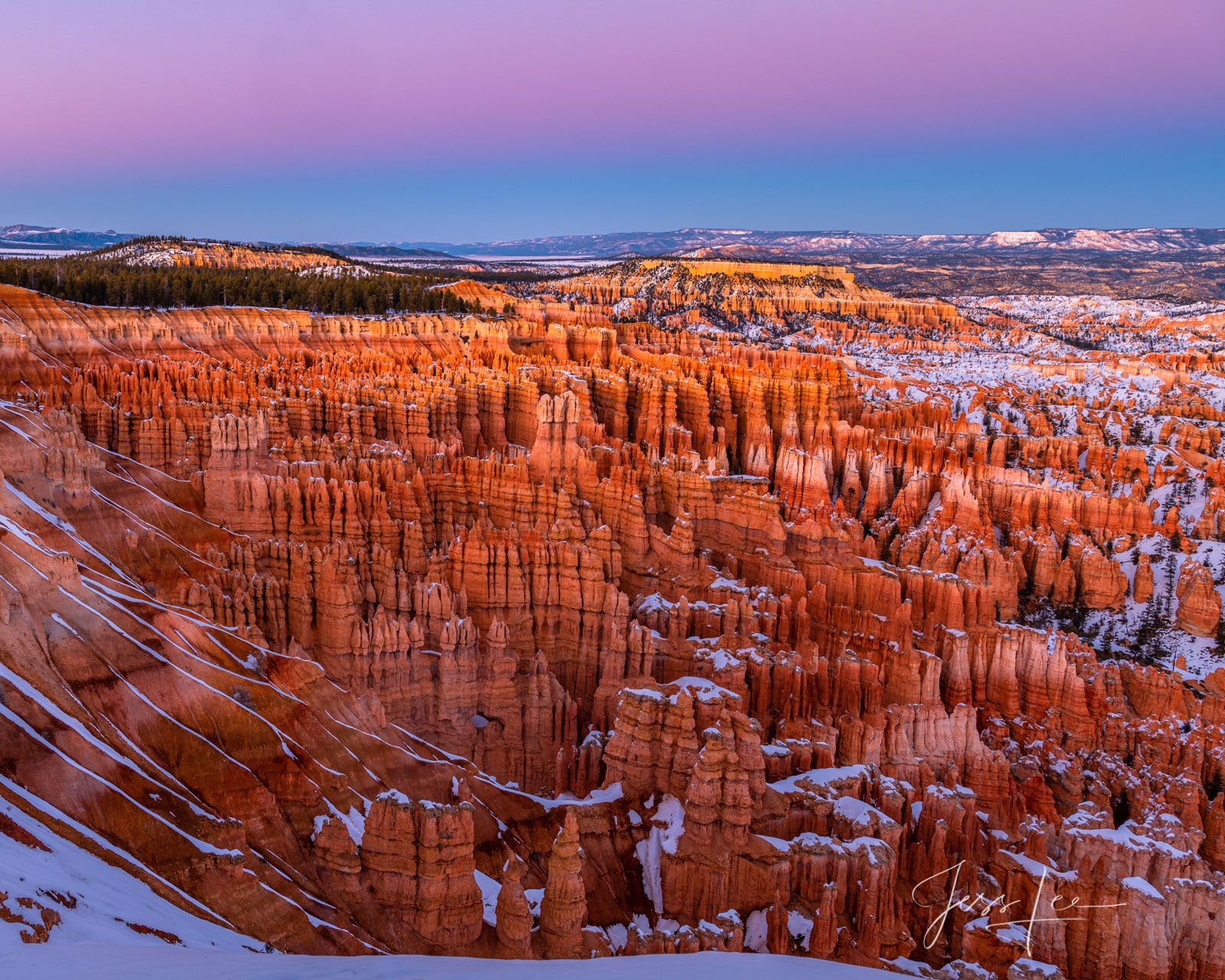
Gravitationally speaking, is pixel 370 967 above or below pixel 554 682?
above

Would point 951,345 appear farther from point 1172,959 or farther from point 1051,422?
point 1172,959

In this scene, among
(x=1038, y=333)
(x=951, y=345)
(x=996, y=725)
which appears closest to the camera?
(x=996, y=725)

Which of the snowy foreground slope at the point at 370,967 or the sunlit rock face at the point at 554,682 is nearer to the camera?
the snowy foreground slope at the point at 370,967

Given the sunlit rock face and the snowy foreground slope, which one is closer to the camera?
the snowy foreground slope

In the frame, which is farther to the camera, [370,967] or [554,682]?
[554,682]

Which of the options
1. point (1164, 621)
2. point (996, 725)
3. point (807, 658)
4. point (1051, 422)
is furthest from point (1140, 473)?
point (807, 658)
